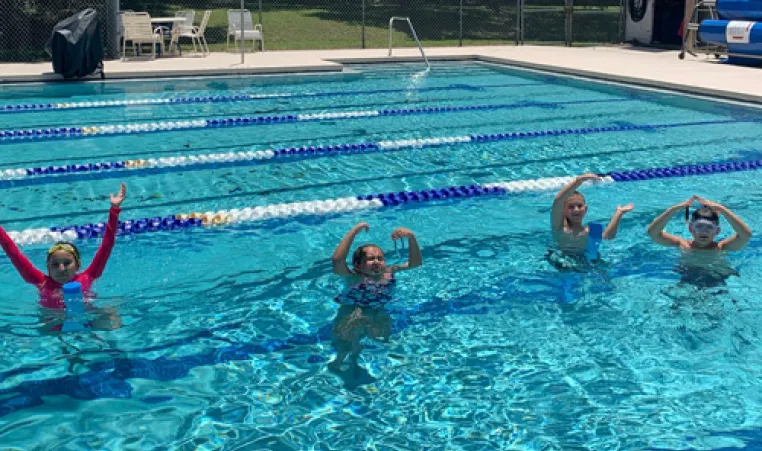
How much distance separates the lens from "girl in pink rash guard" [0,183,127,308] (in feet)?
15.8

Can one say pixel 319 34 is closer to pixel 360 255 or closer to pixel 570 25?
pixel 570 25

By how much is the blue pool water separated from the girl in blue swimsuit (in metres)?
0.11

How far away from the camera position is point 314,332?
5.04m

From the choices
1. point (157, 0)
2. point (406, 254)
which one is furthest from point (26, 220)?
point (157, 0)

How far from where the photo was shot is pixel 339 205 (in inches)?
298

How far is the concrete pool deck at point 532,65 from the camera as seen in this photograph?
566 inches

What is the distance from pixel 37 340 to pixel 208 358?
1.02 meters

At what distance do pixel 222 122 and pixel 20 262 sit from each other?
698 centimetres

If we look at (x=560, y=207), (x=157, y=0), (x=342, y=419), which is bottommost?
(x=342, y=419)

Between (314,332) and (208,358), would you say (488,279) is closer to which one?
(314,332)

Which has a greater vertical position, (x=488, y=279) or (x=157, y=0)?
(x=157, y=0)

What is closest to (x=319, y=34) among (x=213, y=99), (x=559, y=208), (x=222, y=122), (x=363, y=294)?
(x=213, y=99)

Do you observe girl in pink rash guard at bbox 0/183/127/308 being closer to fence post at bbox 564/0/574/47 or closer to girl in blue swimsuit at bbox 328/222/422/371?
girl in blue swimsuit at bbox 328/222/422/371

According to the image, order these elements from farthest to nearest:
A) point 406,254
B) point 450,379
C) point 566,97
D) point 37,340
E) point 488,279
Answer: point 566,97 < point 406,254 < point 488,279 < point 37,340 < point 450,379
